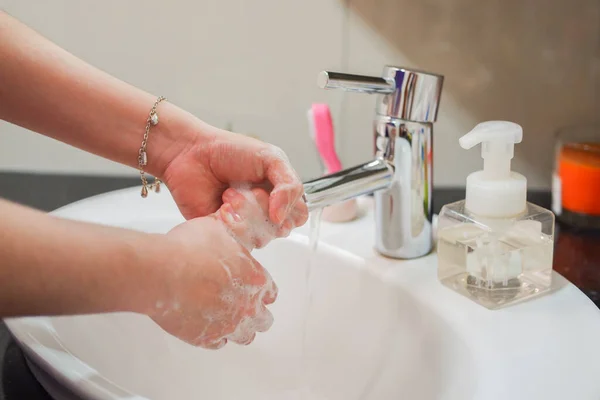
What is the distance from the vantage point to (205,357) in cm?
74

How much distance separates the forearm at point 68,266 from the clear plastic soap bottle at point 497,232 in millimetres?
298

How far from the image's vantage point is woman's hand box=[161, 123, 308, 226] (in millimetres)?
575

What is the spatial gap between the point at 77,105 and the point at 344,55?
1.34 ft

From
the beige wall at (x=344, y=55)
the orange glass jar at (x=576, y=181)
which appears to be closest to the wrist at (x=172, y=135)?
the beige wall at (x=344, y=55)

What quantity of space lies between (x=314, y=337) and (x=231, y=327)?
9.2 inches

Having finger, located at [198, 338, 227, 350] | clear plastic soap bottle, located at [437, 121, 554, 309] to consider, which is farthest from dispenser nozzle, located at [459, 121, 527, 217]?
finger, located at [198, 338, 227, 350]

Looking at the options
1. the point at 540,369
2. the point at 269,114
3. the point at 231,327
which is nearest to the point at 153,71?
the point at 269,114

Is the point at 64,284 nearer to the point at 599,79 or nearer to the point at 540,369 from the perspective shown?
the point at 540,369

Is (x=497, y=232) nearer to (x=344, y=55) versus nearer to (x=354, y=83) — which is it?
(x=354, y=83)

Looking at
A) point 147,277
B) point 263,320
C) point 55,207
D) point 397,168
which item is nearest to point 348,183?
point 397,168

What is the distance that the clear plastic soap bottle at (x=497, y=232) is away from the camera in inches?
23.8

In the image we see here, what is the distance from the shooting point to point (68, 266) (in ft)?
1.35

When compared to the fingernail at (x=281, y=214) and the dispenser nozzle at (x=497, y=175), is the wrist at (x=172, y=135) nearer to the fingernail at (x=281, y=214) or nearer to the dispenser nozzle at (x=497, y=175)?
the fingernail at (x=281, y=214)

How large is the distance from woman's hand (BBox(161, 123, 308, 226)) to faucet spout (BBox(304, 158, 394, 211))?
4 cm
